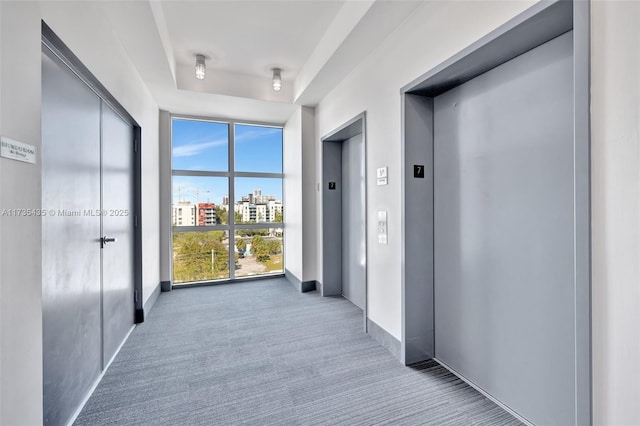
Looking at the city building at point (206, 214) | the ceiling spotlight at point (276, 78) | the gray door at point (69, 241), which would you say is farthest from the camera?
the city building at point (206, 214)

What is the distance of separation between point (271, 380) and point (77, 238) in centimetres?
153

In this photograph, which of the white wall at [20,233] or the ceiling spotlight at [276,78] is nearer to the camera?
the white wall at [20,233]

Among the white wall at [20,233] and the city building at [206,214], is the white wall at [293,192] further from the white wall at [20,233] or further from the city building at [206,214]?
the white wall at [20,233]

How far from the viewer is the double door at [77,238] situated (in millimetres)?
1399

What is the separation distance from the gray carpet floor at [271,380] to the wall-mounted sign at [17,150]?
1.47m

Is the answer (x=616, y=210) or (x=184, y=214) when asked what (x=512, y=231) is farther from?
(x=184, y=214)

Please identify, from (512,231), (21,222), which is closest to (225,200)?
(21,222)

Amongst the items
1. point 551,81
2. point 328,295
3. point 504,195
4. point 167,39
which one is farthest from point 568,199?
point 167,39

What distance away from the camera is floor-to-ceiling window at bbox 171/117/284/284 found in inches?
165

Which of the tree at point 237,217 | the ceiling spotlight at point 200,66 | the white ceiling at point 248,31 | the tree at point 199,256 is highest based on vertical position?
the white ceiling at point 248,31

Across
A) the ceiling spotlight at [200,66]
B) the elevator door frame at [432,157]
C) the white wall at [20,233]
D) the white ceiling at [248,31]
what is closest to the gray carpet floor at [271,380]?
the elevator door frame at [432,157]

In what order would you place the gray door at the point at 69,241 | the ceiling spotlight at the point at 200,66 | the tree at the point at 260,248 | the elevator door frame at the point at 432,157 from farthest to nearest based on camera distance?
the tree at the point at 260,248, the ceiling spotlight at the point at 200,66, the gray door at the point at 69,241, the elevator door frame at the point at 432,157

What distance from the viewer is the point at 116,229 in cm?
234

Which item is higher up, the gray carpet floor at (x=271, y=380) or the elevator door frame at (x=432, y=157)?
the elevator door frame at (x=432, y=157)
